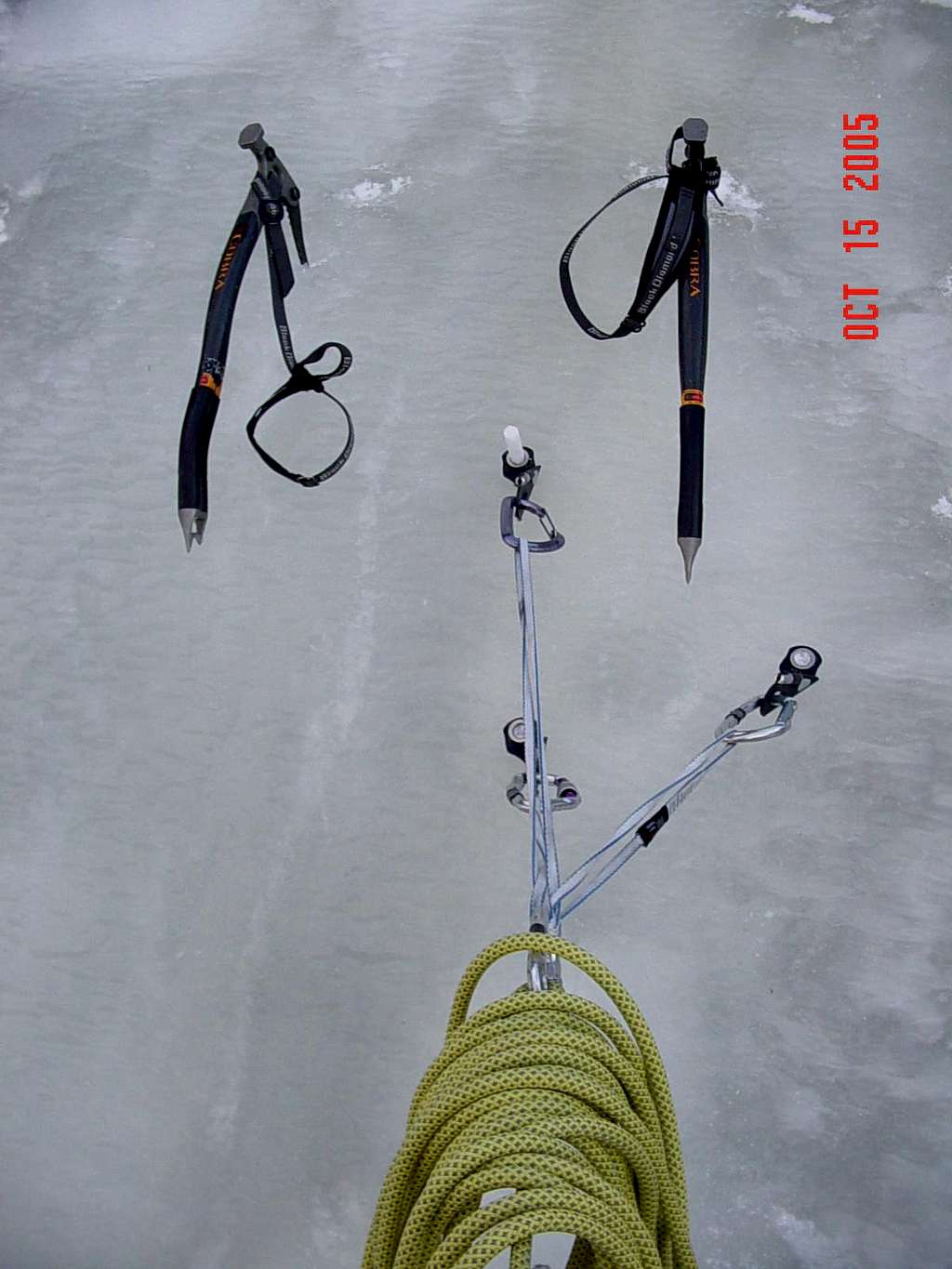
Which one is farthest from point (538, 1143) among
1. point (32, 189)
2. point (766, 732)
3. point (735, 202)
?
point (32, 189)

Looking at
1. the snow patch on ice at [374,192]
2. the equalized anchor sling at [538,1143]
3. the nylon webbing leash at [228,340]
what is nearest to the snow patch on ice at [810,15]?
the snow patch on ice at [374,192]

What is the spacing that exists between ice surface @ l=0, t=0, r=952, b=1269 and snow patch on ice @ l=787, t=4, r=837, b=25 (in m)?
0.02

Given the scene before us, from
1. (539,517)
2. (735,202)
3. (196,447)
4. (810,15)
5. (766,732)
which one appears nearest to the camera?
(766,732)

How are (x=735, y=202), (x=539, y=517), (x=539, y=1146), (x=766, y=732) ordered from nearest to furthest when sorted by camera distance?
(x=539, y=1146) → (x=766, y=732) → (x=539, y=517) → (x=735, y=202)

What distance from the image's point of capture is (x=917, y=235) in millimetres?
1793

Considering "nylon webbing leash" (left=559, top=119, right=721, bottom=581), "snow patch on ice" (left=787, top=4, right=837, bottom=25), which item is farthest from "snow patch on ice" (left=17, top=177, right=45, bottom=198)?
"snow patch on ice" (left=787, top=4, right=837, bottom=25)

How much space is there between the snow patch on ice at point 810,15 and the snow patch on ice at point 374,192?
76 centimetres

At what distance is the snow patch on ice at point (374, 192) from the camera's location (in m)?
1.89

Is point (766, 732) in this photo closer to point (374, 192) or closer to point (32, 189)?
point (374, 192)

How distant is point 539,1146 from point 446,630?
0.97 metres

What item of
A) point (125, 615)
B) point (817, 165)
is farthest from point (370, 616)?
point (817, 165)

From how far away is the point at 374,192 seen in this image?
190 centimetres

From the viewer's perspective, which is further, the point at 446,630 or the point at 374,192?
the point at 374,192

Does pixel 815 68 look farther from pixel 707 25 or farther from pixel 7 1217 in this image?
pixel 7 1217
